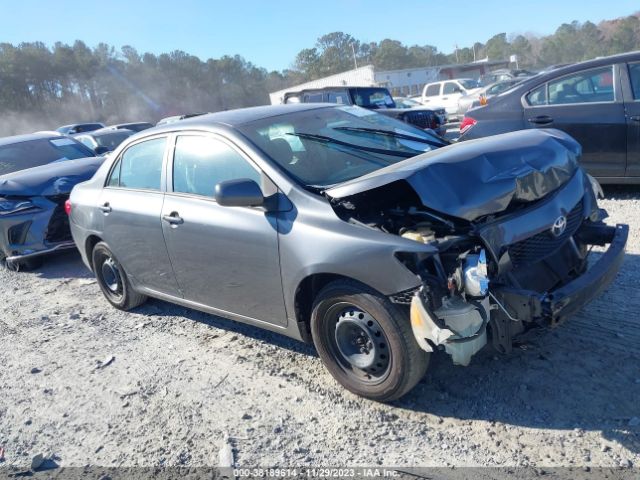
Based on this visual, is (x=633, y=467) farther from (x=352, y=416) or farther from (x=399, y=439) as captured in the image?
(x=352, y=416)

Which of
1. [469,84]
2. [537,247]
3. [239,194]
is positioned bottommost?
[537,247]

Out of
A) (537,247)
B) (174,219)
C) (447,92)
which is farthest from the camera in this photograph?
(447,92)

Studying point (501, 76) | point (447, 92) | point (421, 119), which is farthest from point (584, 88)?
point (501, 76)

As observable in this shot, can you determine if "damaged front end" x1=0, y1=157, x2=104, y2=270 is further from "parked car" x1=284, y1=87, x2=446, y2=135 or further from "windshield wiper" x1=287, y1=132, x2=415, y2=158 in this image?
"parked car" x1=284, y1=87, x2=446, y2=135

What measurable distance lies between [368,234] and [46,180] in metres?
5.35

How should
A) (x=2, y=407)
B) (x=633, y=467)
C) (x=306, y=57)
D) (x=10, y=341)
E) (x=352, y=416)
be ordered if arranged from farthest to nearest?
1. (x=306, y=57)
2. (x=10, y=341)
3. (x=2, y=407)
4. (x=352, y=416)
5. (x=633, y=467)

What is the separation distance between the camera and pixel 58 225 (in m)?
6.71

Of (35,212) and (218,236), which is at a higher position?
(35,212)

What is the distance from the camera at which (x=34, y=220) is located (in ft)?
21.4

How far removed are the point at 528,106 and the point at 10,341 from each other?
20.3 ft

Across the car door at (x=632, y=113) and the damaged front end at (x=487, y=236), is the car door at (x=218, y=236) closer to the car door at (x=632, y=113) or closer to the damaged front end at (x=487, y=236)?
the damaged front end at (x=487, y=236)

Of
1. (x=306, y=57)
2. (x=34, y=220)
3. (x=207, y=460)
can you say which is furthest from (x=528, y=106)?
(x=306, y=57)

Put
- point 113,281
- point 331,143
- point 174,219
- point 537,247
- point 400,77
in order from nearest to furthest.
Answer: point 537,247 < point 331,143 < point 174,219 < point 113,281 < point 400,77

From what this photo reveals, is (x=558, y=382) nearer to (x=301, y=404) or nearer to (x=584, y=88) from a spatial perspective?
(x=301, y=404)
